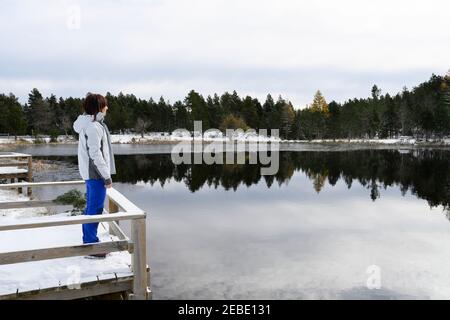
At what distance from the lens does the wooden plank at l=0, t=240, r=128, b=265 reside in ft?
17.7

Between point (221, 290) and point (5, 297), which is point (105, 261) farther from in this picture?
point (221, 290)

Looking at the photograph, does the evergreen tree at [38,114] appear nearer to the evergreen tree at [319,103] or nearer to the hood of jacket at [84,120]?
the evergreen tree at [319,103]

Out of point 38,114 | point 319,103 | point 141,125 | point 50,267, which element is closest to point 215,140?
point 141,125

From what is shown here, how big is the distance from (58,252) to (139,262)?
1152 millimetres

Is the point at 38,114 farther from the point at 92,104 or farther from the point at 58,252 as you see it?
the point at 58,252

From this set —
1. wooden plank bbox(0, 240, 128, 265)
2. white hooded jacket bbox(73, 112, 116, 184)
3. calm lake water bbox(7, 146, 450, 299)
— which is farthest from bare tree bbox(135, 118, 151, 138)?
wooden plank bbox(0, 240, 128, 265)

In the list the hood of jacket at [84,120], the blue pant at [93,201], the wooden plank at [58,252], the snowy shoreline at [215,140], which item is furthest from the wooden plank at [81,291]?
the snowy shoreline at [215,140]

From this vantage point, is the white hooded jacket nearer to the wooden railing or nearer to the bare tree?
the wooden railing

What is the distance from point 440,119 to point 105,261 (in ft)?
280

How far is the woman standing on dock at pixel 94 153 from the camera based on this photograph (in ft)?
20.6

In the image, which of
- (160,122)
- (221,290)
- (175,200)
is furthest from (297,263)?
(160,122)

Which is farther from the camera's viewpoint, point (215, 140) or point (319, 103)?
point (319, 103)

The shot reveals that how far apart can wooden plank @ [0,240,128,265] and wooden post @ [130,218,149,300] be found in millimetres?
192

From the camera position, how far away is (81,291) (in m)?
5.71
